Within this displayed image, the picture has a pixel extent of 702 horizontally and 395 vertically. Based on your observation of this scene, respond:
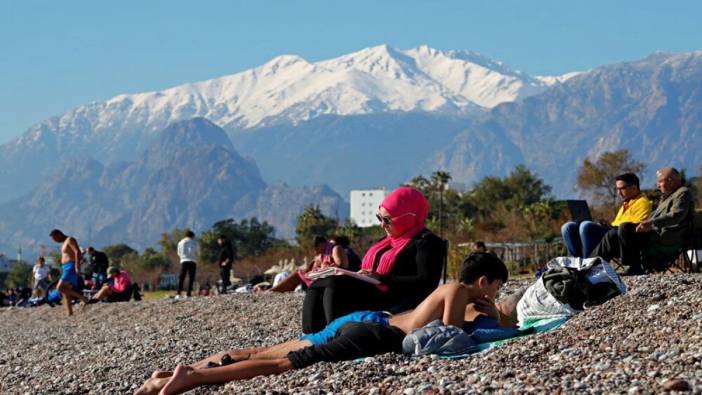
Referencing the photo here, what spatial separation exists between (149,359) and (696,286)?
513 cm

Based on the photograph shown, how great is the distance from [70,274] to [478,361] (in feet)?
48.7

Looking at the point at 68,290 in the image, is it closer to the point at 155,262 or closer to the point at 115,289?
the point at 115,289

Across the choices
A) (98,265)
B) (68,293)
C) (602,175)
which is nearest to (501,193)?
(602,175)

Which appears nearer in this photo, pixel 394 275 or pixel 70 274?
pixel 394 275

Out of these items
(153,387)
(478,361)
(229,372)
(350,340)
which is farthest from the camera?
(350,340)

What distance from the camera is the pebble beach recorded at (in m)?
6.77

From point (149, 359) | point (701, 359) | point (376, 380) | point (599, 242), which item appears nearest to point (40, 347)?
point (149, 359)

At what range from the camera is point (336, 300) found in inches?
361

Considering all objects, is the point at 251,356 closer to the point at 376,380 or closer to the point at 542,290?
the point at 376,380

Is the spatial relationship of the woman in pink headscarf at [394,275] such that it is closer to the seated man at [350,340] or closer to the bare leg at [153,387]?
the seated man at [350,340]

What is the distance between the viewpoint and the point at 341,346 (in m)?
8.30

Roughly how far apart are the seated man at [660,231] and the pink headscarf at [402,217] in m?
3.76

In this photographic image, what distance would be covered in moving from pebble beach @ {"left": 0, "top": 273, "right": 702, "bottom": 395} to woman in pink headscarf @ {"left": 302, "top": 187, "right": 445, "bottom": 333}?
3.17ft

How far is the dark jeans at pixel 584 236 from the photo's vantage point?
1308cm
